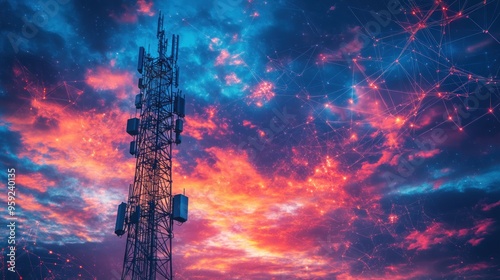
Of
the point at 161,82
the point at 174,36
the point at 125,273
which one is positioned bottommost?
the point at 125,273

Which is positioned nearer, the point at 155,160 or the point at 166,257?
the point at 166,257

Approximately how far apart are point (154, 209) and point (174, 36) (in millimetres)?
12357

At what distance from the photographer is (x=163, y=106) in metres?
24.8

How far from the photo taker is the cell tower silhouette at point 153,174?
71.0ft

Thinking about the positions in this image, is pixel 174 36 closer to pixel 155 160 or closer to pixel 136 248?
pixel 155 160

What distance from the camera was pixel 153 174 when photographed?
23234 mm

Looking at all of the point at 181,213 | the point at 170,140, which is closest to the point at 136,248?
the point at 181,213

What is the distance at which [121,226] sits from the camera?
71.9ft

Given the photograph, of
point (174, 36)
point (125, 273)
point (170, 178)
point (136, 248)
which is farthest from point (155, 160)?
point (174, 36)

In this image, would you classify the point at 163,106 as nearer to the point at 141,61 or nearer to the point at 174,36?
the point at 141,61

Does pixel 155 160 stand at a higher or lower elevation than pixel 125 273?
higher

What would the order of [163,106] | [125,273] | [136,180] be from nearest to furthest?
[125,273]
[136,180]
[163,106]

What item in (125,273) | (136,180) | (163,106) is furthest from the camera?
(163,106)

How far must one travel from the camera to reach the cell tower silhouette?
21641mm
